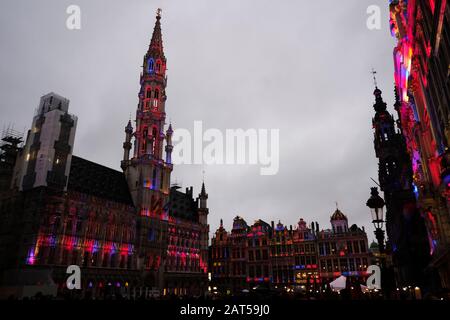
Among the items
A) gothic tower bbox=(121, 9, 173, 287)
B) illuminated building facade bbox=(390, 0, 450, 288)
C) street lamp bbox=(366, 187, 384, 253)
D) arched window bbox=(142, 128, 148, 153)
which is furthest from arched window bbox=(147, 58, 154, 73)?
street lamp bbox=(366, 187, 384, 253)

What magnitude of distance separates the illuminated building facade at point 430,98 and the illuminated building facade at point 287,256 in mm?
49957

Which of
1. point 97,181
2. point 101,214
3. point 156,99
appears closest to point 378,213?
point 101,214

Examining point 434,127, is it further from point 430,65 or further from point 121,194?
point 121,194

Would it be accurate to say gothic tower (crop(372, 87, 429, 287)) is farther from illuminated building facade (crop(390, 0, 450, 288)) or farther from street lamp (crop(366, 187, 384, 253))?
street lamp (crop(366, 187, 384, 253))

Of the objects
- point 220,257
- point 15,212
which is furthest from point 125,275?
point 220,257

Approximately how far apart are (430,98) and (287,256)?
66624 mm

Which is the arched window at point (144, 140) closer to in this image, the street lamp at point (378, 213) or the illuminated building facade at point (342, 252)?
the illuminated building facade at point (342, 252)

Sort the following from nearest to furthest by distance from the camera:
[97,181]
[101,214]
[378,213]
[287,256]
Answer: [378,213] → [101,214] → [97,181] → [287,256]

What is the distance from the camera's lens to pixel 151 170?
236ft

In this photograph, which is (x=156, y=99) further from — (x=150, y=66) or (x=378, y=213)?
(x=378, y=213)

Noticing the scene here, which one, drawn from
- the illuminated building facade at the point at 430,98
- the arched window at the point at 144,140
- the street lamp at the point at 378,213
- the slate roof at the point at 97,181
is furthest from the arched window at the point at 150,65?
the street lamp at the point at 378,213
